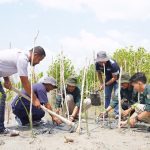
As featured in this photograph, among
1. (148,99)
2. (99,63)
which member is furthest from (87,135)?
(99,63)

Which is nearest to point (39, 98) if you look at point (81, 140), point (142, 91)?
point (81, 140)

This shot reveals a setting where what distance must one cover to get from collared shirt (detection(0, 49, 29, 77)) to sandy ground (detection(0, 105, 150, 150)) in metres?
0.87

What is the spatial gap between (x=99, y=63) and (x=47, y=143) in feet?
8.88

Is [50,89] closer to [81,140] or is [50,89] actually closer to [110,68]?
[81,140]

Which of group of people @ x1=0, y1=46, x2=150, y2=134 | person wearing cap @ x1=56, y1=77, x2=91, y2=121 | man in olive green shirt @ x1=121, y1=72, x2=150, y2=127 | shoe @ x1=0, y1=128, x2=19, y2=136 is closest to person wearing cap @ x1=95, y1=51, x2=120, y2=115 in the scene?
group of people @ x1=0, y1=46, x2=150, y2=134

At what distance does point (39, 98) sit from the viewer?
5.07 meters

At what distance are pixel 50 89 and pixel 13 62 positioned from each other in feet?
2.99

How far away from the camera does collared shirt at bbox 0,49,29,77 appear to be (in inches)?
172

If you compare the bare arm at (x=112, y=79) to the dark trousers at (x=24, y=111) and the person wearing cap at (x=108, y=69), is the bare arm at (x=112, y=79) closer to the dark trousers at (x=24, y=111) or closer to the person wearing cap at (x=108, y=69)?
the person wearing cap at (x=108, y=69)

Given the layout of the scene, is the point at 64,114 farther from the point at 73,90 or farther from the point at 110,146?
the point at 110,146

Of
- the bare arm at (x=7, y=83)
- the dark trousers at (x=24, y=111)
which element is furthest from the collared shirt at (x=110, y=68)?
the bare arm at (x=7, y=83)

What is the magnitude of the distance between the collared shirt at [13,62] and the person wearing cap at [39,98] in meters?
0.55

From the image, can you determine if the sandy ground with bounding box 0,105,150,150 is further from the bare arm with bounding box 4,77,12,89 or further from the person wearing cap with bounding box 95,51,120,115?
the person wearing cap with bounding box 95,51,120,115

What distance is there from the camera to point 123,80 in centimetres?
566
